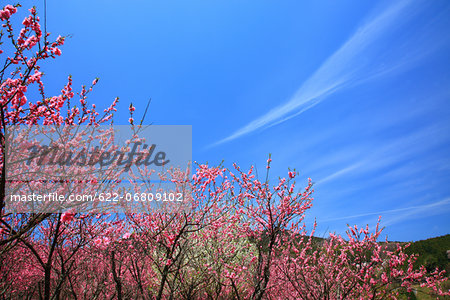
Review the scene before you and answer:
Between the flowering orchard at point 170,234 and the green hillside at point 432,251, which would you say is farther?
the green hillside at point 432,251

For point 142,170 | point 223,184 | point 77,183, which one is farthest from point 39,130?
point 223,184

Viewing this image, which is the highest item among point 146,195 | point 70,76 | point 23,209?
point 70,76

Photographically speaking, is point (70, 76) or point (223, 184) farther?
point (223, 184)

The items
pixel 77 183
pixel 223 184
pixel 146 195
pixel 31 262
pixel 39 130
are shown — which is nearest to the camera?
pixel 77 183

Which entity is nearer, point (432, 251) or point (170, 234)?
point (170, 234)

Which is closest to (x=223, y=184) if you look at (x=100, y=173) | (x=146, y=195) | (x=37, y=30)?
(x=146, y=195)

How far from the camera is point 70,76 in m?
7.08

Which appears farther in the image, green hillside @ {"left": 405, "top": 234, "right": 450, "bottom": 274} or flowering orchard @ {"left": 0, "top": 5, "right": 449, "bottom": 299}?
green hillside @ {"left": 405, "top": 234, "right": 450, "bottom": 274}

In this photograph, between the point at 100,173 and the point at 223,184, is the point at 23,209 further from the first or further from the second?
the point at 223,184

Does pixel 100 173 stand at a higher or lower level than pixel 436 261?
higher

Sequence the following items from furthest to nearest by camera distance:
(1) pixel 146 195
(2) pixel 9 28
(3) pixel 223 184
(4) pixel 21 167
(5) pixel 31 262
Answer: (5) pixel 31 262
(3) pixel 223 184
(1) pixel 146 195
(4) pixel 21 167
(2) pixel 9 28

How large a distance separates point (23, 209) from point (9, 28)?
419 centimetres

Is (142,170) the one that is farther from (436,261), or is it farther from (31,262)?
(436,261)

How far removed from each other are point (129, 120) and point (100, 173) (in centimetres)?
139
